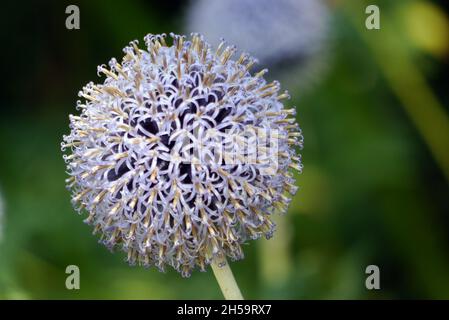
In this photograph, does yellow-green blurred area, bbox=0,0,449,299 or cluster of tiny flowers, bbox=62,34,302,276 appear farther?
yellow-green blurred area, bbox=0,0,449,299

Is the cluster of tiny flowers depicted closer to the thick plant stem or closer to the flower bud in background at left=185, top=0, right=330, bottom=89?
the thick plant stem

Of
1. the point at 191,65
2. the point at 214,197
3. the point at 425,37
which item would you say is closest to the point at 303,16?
the point at 425,37

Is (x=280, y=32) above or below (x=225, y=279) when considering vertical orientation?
above

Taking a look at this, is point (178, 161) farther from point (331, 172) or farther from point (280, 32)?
point (331, 172)

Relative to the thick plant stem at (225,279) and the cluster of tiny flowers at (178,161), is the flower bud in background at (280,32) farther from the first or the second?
the thick plant stem at (225,279)

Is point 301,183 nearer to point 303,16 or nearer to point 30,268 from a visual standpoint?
point 303,16

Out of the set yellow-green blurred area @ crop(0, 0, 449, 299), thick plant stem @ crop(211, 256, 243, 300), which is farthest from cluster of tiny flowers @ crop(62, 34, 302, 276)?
yellow-green blurred area @ crop(0, 0, 449, 299)

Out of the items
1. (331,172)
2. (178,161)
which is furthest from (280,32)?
(178,161)
